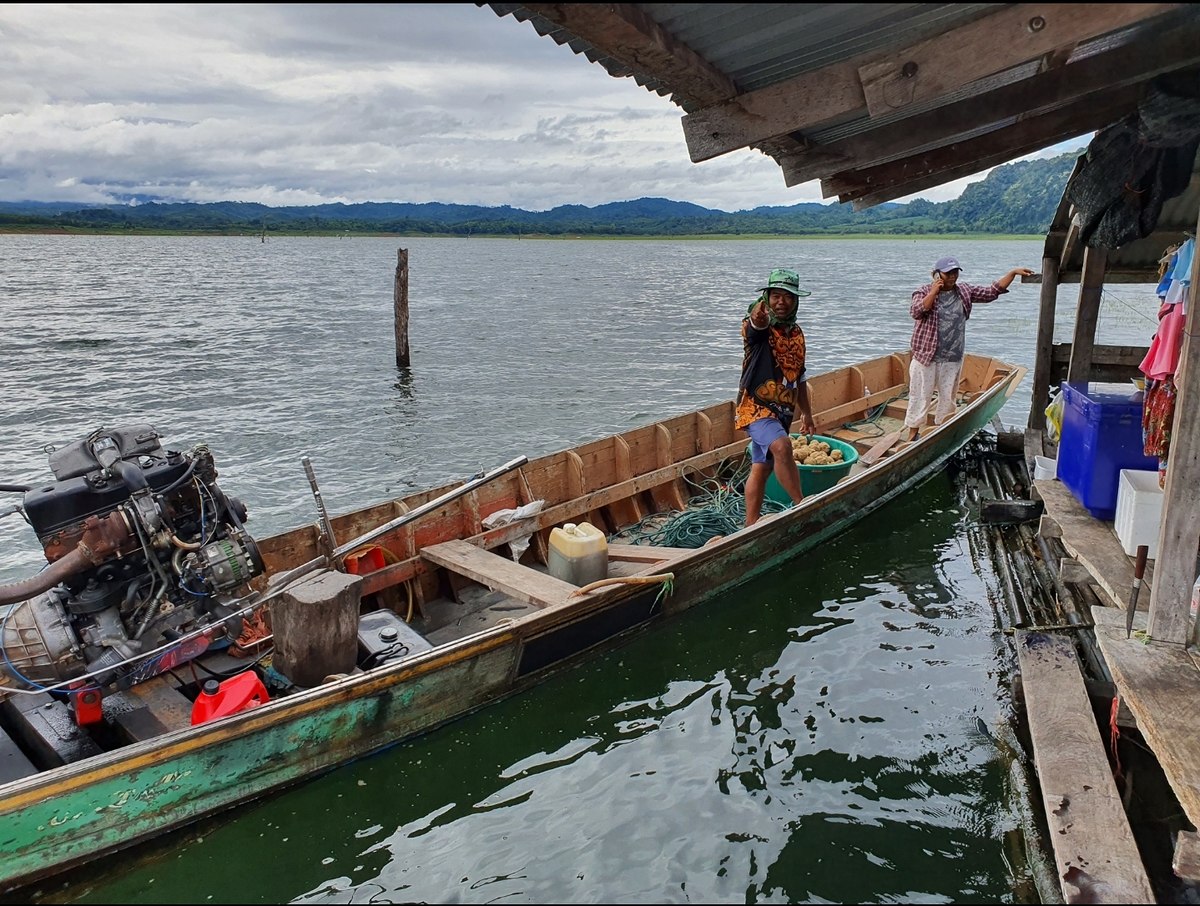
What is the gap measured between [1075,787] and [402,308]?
19.1 m

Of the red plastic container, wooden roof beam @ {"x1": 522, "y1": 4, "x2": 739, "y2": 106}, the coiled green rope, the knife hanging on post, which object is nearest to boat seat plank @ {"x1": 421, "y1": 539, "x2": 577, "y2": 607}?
the coiled green rope

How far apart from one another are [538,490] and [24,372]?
1736cm

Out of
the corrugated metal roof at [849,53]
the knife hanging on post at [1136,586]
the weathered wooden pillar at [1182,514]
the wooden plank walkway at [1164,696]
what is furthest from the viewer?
the knife hanging on post at [1136,586]

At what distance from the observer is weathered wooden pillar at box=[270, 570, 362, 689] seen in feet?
16.3

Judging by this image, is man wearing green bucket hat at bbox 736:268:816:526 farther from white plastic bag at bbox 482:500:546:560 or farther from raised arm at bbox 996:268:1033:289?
raised arm at bbox 996:268:1033:289

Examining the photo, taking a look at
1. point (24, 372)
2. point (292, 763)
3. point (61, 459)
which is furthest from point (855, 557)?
point (24, 372)

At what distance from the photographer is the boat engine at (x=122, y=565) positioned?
445 cm

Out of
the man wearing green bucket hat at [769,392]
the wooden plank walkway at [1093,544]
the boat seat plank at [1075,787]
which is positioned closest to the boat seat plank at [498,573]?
the man wearing green bucket hat at [769,392]

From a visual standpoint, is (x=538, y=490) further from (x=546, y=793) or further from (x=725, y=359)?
(x=725, y=359)

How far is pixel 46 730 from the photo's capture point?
4582mm

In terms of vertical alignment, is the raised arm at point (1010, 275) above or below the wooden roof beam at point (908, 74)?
below

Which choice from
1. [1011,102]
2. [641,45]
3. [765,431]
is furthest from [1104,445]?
[641,45]

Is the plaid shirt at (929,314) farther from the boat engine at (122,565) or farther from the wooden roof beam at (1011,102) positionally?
the boat engine at (122,565)

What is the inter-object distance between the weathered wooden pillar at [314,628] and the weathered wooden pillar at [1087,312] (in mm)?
6408
